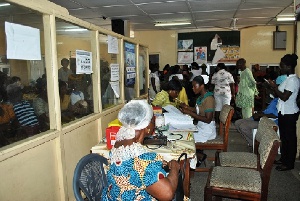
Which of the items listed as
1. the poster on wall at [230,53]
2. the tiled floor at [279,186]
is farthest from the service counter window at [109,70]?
the poster on wall at [230,53]

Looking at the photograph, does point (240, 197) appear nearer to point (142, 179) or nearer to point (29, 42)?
point (142, 179)

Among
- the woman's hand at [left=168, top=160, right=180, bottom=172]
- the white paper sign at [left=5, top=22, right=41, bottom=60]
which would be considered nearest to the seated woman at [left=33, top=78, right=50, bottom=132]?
the white paper sign at [left=5, top=22, right=41, bottom=60]

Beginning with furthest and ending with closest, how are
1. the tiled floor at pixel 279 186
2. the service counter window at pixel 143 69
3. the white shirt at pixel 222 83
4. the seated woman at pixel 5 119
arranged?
the white shirt at pixel 222 83 < the service counter window at pixel 143 69 < the tiled floor at pixel 279 186 < the seated woman at pixel 5 119

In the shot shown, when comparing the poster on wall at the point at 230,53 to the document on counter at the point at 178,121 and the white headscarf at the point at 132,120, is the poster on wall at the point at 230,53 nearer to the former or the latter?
the document on counter at the point at 178,121

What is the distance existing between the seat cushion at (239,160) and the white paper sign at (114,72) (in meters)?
1.56

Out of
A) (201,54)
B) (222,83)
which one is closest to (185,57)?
(201,54)

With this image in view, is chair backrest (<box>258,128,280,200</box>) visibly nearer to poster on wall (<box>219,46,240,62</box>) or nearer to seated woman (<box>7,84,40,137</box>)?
seated woman (<box>7,84,40,137</box>)

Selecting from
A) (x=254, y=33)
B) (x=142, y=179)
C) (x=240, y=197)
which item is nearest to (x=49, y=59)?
(x=142, y=179)

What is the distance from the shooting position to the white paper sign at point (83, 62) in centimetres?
234

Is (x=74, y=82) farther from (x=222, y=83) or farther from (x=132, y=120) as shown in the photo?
(x=222, y=83)

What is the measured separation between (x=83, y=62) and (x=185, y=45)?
791 cm

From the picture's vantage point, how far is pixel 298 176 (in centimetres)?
339

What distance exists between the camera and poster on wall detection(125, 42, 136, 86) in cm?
369

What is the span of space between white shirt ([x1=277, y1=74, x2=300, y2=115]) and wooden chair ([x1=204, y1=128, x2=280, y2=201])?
1.44m
